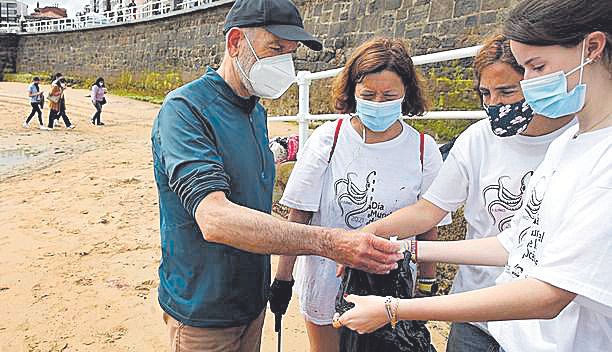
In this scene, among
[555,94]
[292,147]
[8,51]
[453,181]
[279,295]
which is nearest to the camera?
[555,94]

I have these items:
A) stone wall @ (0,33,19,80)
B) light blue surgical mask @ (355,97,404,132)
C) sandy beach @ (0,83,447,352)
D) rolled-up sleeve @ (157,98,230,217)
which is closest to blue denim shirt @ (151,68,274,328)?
rolled-up sleeve @ (157,98,230,217)

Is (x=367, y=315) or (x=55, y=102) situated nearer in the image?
(x=367, y=315)

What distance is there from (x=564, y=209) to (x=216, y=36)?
62.2ft

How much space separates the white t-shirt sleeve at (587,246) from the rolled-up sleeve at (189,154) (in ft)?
3.07

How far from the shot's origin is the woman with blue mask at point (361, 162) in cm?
215

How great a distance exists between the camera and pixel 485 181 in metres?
1.84

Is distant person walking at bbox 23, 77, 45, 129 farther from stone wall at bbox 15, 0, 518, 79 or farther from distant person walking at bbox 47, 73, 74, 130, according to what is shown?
stone wall at bbox 15, 0, 518, 79

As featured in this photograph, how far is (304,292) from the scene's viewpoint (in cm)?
230

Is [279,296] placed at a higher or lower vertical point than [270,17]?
lower

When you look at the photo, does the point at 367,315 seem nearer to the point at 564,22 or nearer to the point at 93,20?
the point at 564,22

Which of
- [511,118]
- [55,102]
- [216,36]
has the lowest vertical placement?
[55,102]

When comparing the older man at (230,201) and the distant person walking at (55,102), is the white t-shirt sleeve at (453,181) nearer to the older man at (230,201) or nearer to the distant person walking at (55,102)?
the older man at (230,201)

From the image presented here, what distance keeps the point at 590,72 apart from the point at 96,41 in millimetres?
29899

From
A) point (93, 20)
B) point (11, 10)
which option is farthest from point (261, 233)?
point (11, 10)
